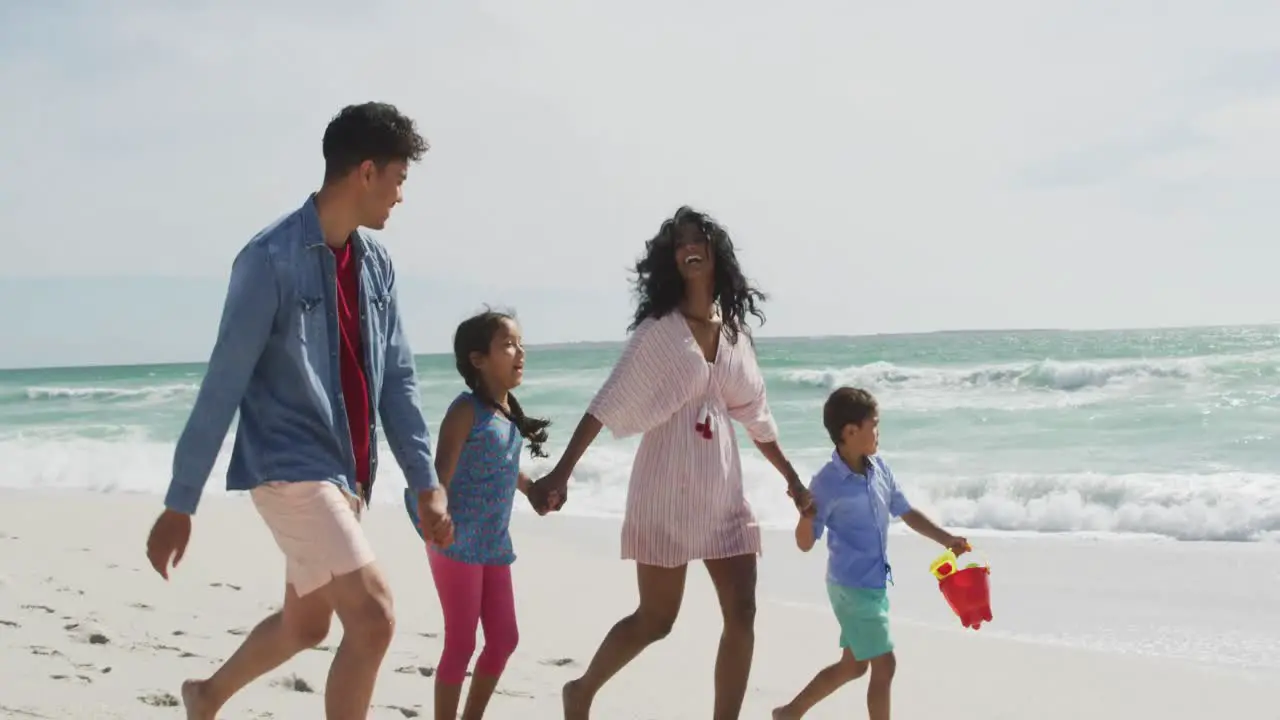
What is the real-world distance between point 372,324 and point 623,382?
1130 millimetres

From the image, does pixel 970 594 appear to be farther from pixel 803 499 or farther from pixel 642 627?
pixel 642 627

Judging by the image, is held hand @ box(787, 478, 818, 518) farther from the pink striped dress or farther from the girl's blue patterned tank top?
the girl's blue patterned tank top

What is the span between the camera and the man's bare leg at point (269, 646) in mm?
3488

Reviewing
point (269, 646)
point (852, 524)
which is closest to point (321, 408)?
point (269, 646)

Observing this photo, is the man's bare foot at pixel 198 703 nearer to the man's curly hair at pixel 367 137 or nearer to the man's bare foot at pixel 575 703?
the man's bare foot at pixel 575 703

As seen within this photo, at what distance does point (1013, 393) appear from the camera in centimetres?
2723

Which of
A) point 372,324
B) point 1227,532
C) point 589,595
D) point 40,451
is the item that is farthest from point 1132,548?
point 40,451

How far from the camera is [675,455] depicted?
4.39 m

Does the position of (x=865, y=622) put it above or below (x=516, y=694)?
above

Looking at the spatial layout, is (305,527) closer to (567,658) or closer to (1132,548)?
(567,658)

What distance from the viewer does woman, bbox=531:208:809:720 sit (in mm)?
4340

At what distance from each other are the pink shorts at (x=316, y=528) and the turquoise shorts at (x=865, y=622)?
1.76 meters

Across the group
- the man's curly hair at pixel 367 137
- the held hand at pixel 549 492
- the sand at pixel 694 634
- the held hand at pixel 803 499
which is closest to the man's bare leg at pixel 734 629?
the held hand at pixel 803 499

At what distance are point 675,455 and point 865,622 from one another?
0.83 meters
